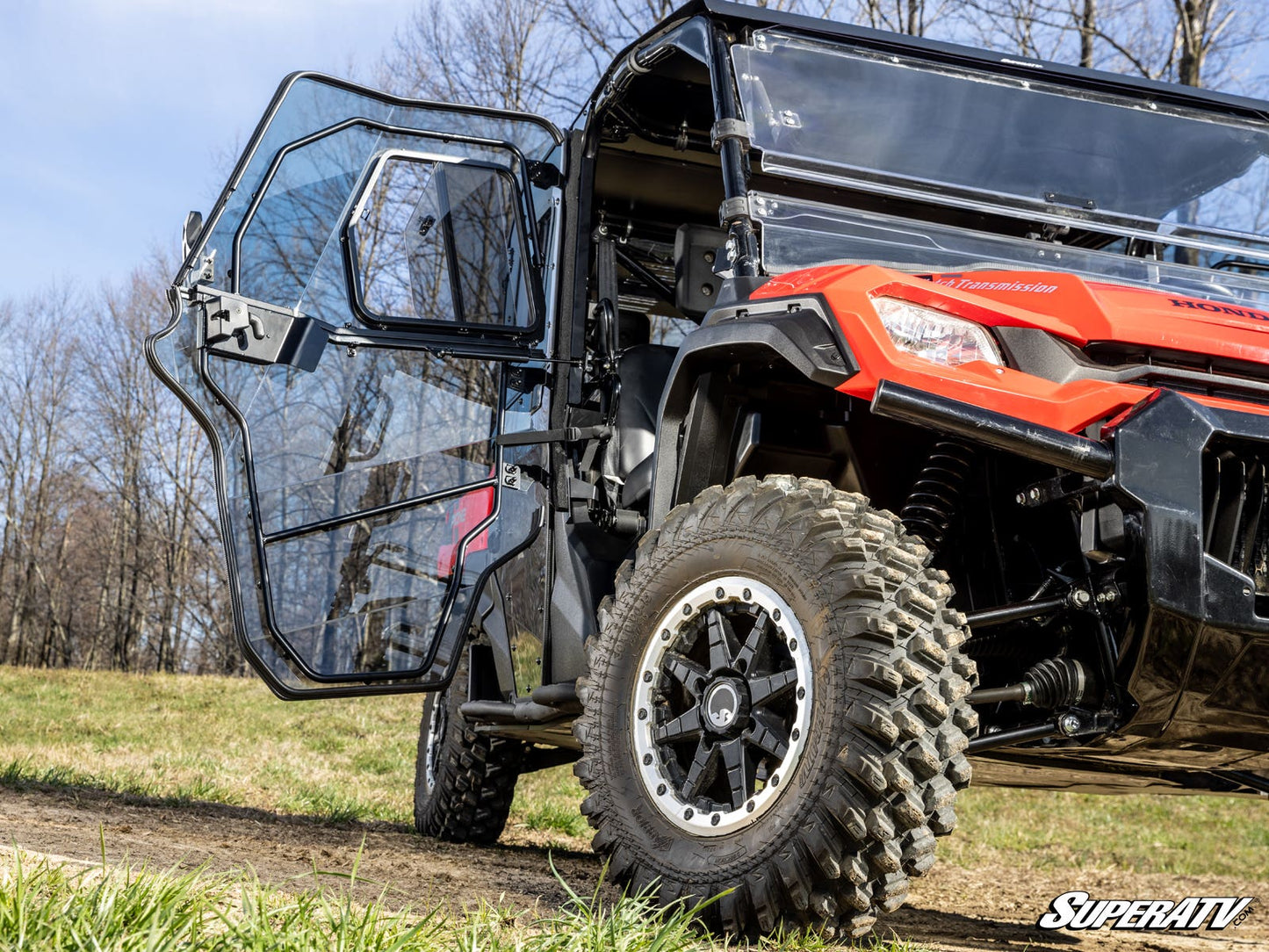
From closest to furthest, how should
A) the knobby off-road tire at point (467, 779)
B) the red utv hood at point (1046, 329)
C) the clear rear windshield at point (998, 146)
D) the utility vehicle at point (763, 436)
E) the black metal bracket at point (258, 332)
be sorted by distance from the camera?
the utility vehicle at point (763, 436)
the red utv hood at point (1046, 329)
the clear rear windshield at point (998, 146)
the black metal bracket at point (258, 332)
the knobby off-road tire at point (467, 779)

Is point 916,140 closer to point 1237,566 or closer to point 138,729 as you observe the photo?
point 1237,566

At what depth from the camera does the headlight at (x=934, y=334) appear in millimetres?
2793

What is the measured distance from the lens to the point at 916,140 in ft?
12.4

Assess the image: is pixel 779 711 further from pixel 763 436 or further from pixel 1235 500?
pixel 1235 500

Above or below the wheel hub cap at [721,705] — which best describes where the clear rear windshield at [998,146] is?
above

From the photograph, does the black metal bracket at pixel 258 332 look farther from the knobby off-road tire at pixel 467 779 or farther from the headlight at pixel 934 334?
the headlight at pixel 934 334

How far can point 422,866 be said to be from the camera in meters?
3.93

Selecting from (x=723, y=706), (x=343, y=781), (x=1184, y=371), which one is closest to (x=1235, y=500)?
(x=1184, y=371)

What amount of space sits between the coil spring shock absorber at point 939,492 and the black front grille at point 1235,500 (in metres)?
0.60

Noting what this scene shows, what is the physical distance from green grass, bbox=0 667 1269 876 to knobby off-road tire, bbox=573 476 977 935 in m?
3.70

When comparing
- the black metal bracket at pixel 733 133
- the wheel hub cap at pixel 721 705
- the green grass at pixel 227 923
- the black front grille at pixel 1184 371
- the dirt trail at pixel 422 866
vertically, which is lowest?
the dirt trail at pixel 422 866

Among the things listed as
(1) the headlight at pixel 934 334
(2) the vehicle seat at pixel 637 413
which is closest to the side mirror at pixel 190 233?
(2) the vehicle seat at pixel 637 413

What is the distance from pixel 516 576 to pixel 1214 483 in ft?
8.74

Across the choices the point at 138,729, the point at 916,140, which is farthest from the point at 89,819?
the point at 138,729
